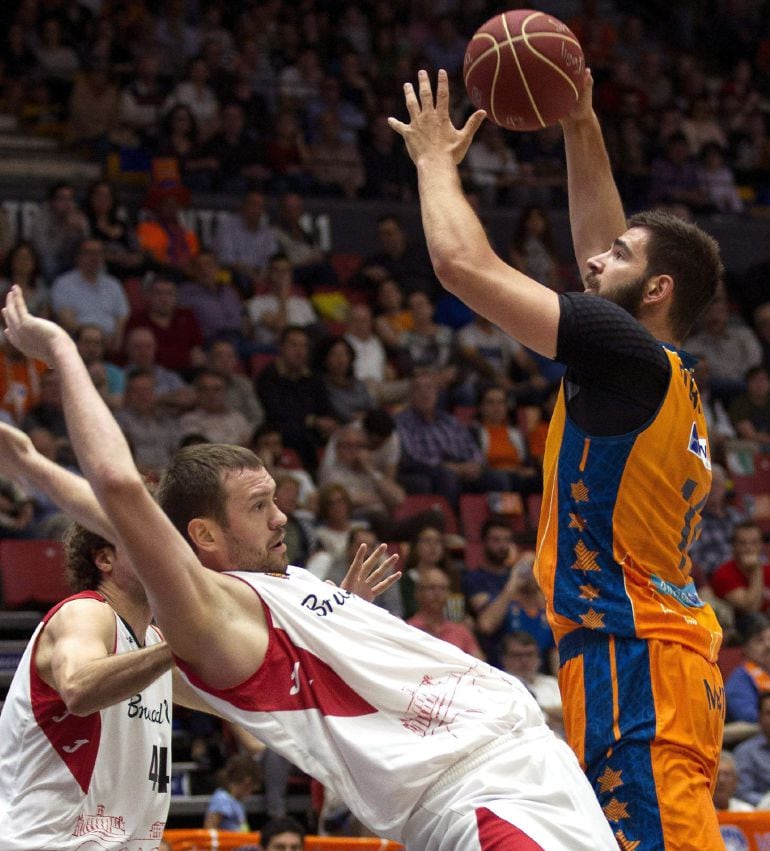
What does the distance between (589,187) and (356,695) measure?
2.08 metres

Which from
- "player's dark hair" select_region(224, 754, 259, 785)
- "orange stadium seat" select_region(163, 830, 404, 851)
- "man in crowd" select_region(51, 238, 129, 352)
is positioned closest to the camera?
"orange stadium seat" select_region(163, 830, 404, 851)

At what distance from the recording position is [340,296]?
1352 cm

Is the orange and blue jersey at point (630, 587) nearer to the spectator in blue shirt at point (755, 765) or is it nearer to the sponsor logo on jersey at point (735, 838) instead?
the sponsor logo on jersey at point (735, 838)

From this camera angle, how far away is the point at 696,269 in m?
4.01

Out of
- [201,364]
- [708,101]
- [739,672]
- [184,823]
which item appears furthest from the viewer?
[708,101]

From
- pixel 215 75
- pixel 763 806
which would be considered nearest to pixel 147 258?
pixel 215 75

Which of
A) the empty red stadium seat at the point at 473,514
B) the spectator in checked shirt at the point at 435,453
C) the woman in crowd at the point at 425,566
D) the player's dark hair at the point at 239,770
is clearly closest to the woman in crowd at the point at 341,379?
the spectator in checked shirt at the point at 435,453

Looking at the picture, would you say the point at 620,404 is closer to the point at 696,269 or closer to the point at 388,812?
the point at 696,269

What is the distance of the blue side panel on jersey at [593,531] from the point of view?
148 inches

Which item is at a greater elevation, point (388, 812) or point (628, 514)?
point (628, 514)

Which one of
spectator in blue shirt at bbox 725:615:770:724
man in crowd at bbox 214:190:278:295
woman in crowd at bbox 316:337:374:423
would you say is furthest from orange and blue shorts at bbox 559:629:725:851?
man in crowd at bbox 214:190:278:295

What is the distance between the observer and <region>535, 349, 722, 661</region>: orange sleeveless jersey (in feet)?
12.3

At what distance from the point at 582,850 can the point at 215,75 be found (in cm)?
1276

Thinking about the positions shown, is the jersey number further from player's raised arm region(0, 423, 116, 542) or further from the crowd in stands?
the crowd in stands
